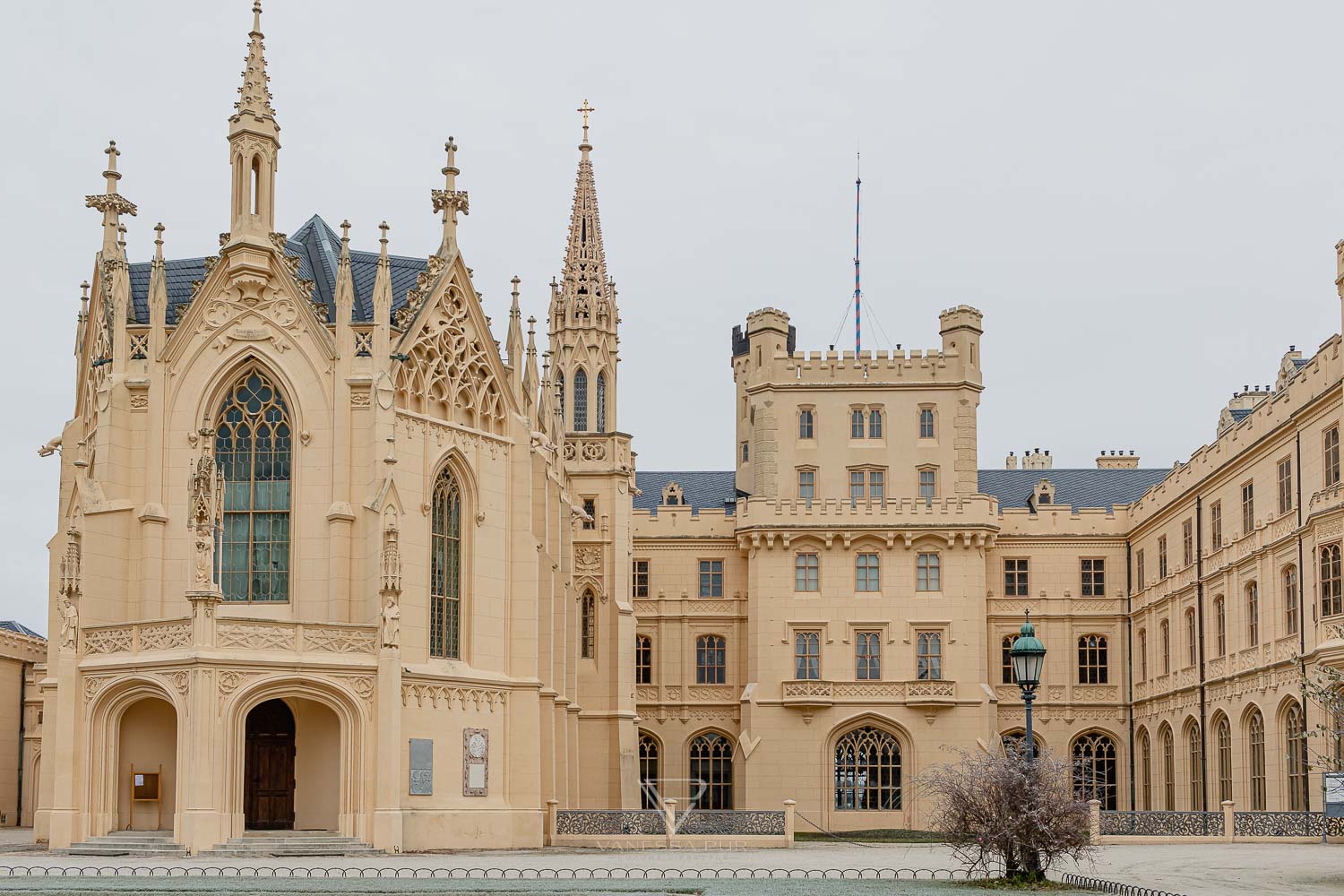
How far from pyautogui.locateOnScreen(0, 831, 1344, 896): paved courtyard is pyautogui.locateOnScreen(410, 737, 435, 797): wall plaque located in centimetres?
176

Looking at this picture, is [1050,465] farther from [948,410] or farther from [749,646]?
[749,646]

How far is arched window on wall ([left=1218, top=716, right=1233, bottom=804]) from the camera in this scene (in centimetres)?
5022

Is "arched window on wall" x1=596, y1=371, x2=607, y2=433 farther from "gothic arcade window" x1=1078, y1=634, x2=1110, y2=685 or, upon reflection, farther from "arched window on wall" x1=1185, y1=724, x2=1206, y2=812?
"arched window on wall" x1=1185, y1=724, x2=1206, y2=812

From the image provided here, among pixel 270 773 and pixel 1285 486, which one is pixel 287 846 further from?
pixel 1285 486

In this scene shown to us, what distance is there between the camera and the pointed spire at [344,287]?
40156mm

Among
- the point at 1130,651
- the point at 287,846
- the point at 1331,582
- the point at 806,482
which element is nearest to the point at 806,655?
the point at 806,482

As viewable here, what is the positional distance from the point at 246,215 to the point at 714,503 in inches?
1341

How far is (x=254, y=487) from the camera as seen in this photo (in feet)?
132

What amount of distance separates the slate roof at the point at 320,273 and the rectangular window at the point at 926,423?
1046 inches

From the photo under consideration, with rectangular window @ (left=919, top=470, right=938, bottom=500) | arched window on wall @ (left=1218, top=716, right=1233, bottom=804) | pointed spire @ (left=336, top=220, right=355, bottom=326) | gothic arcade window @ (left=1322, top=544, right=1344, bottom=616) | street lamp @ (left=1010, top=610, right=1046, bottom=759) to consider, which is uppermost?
pointed spire @ (left=336, top=220, right=355, bottom=326)

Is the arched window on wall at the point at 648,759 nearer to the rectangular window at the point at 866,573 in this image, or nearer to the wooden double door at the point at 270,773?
the rectangular window at the point at 866,573

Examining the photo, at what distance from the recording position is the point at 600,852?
3819 centimetres

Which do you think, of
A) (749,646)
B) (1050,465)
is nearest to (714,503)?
(749,646)

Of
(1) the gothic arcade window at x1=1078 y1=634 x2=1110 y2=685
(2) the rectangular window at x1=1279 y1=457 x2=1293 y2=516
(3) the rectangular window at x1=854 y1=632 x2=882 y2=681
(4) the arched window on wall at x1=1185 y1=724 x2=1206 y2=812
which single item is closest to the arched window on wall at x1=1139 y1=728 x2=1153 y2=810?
(1) the gothic arcade window at x1=1078 y1=634 x2=1110 y2=685
